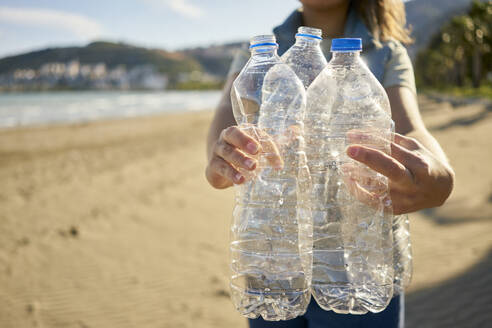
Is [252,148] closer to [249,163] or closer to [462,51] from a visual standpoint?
[249,163]

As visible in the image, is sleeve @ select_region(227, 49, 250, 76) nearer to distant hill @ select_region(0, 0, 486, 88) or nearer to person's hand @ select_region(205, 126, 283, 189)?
person's hand @ select_region(205, 126, 283, 189)

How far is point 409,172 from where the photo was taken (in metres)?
1.24

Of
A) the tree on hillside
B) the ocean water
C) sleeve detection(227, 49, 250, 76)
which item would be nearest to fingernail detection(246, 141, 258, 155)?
sleeve detection(227, 49, 250, 76)

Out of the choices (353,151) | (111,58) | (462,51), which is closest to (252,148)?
(353,151)

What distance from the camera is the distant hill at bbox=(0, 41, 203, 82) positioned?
10719 cm

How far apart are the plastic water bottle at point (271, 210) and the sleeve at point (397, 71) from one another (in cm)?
40

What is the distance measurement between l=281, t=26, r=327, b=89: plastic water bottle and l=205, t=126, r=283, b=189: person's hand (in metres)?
0.36

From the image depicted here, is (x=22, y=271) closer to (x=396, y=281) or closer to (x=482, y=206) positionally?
(x=396, y=281)

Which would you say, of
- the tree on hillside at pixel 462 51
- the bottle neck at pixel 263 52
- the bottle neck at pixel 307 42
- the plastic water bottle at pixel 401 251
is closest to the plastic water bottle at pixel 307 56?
the bottle neck at pixel 307 42

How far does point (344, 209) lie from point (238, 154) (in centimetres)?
62

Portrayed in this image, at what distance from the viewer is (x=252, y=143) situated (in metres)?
1.25

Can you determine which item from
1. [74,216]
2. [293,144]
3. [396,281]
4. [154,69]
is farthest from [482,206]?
[154,69]

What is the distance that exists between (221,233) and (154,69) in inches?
4956

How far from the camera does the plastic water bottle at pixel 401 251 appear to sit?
1610 mm
